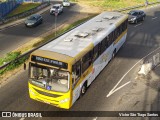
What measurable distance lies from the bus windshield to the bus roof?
1.18 m

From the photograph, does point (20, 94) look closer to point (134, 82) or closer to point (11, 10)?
point (134, 82)

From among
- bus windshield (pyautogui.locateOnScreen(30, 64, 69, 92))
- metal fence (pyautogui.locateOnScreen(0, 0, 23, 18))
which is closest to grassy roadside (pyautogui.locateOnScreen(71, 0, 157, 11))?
metal fence (pyautogui.locateOnScreen(0, 0, 23, 18))

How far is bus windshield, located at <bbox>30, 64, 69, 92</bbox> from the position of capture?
13.6m

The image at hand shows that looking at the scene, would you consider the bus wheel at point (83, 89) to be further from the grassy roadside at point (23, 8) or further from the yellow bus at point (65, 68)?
the grassy roadside at point (23, 8)

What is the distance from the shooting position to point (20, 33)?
3108 centimetres

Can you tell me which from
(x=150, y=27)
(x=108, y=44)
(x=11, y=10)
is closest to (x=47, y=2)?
(x=11, y=10)

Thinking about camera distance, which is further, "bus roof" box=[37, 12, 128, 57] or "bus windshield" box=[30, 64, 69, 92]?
"bus roof" box=[37, 12, 128, 57]

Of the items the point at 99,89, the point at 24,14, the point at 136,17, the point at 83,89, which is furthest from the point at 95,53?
the point at 24,14

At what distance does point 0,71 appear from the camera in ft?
63.2

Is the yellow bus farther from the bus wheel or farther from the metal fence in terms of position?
the metal fence

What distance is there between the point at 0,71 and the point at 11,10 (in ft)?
88.9

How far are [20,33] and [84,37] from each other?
1619 centimetres

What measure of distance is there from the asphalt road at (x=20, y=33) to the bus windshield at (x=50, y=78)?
36.4 ft

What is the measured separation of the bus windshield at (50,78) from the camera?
44.6 feet
